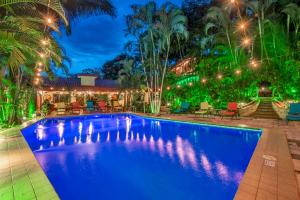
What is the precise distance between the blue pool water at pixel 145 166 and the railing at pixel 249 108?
5.69m

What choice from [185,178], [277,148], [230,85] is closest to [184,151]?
[185,178]

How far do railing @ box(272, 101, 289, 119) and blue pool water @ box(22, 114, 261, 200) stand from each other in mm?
4494

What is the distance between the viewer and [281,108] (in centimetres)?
1122

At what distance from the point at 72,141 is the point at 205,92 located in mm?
12262

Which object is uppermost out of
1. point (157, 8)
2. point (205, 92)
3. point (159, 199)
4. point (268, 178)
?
point (157, 8)

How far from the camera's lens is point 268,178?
10.7 ft

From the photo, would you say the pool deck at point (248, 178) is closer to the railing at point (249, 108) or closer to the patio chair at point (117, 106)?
the railing at point (249, 108)

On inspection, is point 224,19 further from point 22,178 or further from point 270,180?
point 22,178

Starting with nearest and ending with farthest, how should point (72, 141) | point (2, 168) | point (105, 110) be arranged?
point (2, 168) → point (72, 141) → point (105, 110)

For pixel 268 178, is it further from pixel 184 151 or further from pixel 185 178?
pixel 184 151

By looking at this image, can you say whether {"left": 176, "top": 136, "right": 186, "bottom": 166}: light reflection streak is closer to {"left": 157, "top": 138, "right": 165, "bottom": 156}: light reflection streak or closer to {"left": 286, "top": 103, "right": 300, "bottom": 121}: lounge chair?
{"left": 157, "top": 138, "right": 165, "bottom": 156}: light reflection streak

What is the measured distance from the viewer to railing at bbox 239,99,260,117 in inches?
515

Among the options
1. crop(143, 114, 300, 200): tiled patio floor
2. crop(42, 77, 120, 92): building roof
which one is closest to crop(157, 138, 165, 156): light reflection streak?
crop(143, 114, 300, 200): tiled patio floor

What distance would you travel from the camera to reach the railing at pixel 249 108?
1309cm
